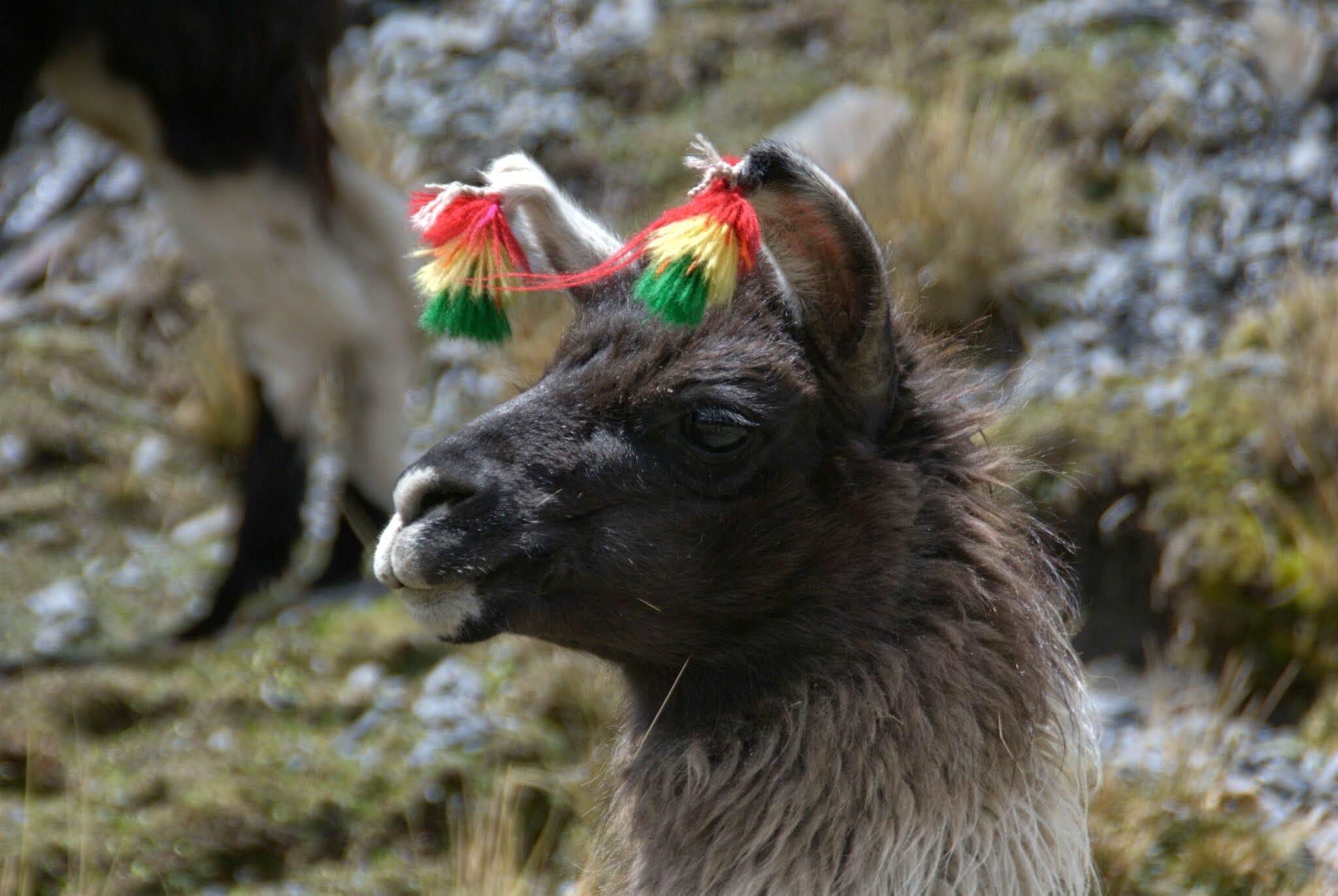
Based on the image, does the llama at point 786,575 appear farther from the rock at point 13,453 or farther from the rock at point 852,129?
the rock at point 13,453

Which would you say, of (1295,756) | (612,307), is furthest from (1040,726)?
(1295,756)

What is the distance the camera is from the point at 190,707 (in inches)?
185

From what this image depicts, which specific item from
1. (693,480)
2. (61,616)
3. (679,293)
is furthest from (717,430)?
(61,616)

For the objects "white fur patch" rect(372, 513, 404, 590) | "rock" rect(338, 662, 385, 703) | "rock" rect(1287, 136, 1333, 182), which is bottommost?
"rock" rect(338, 662, 385, 703)

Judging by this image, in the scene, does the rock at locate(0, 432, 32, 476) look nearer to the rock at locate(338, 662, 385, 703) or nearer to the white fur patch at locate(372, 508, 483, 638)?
the rock at locate(338, 662, 385, 703)

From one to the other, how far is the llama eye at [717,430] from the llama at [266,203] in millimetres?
3043

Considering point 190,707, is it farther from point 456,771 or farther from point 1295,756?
point 1295,756

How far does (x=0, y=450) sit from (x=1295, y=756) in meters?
5.83

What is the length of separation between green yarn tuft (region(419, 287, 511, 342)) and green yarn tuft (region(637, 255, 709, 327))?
421 mm

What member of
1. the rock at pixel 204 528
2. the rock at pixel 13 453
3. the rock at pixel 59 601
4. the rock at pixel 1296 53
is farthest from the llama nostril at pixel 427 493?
the rock at pixel 1296 53

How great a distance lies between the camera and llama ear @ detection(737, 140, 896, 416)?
2059 millimetres

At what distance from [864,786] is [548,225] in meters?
1.19

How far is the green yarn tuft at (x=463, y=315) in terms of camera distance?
2359 millimetres

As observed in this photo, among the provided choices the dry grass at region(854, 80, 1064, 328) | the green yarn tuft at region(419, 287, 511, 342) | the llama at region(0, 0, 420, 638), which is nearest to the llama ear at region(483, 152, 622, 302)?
the green yarn tuft at region(419, 287, 511, 342)
